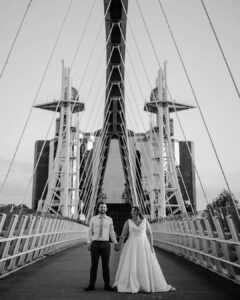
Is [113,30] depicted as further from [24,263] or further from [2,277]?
[2,277]

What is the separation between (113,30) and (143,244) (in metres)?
27.0

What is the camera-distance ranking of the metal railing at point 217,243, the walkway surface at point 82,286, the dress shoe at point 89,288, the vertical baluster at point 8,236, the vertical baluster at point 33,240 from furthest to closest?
the vertical baluster at point 33,240, the vertical baluster at point 8,236, the metal railing at point 217,243, the dress shoe at point 89,288, the walkway surface at point 82,286

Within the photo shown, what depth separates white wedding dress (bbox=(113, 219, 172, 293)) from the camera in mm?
8047

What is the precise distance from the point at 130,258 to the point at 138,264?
17cm

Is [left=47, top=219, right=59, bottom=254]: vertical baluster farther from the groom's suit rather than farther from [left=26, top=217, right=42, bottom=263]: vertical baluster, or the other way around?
the groom's suit

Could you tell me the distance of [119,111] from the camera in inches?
2148

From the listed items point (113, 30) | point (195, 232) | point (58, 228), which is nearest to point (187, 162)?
point (113, 30)

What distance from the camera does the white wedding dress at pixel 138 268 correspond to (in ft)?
26.4

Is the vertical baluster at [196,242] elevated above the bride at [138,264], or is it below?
above

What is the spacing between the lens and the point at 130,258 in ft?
27.1

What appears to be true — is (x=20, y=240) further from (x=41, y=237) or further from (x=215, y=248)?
(x=215, y=248)

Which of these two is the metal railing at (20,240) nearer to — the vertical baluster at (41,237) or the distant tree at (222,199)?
the vertical baluster at (41,237)

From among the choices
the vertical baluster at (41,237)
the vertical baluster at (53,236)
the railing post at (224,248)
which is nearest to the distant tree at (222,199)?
the vertical baluster at (53,236)

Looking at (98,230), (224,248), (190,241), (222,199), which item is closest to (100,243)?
(98,230)
